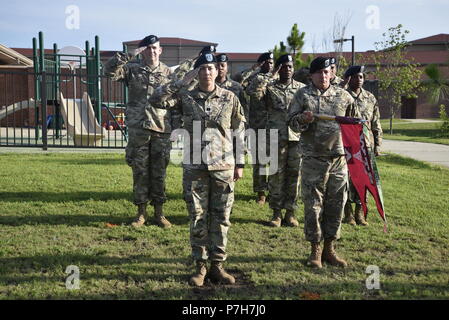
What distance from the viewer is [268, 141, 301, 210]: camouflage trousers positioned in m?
6.46

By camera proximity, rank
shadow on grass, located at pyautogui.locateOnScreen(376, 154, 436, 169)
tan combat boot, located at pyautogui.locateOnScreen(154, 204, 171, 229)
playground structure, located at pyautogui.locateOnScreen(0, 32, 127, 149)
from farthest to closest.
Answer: playground structure, located at pyautogui.locateOnScreen(0, 32, 127, 149) → shadow on grass, located at pyautogui.locateOnScreen(376, 154, 436, 169) → tan combat boot, located at pyautogui.locateOnScreen(154, 204, 171, 229)

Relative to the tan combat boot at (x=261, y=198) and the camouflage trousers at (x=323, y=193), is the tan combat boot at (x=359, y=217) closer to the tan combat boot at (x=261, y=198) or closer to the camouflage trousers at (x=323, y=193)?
the tan combat boot at (x=261, y=198)

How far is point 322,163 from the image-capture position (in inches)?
192

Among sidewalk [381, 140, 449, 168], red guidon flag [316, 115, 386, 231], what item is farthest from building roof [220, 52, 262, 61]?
red guidon flag [316, 115, 386, 231]

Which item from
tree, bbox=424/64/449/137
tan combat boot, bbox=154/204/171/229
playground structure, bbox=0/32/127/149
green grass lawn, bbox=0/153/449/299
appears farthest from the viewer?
tree, bbox=424/64/449/137

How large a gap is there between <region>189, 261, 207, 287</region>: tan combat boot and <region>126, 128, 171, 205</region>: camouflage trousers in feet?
6.86

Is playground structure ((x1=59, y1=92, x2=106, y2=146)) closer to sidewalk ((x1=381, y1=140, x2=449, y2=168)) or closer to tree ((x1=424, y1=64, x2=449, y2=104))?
sidewalk ((x1=381, y1=140, x2=449, y2=168))

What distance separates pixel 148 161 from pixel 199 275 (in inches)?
92.1

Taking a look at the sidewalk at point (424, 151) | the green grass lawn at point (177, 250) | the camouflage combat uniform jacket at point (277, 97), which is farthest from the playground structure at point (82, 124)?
the sidewalk at point (424, 151)

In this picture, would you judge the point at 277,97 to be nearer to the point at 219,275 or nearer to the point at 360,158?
the point at 360,158


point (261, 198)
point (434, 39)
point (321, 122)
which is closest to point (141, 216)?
point (261, 198)

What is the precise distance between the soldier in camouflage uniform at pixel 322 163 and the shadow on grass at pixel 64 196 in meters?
3.62
